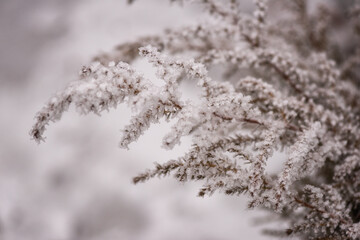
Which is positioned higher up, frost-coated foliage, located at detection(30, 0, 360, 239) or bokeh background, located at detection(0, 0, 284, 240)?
bokeh background, located at detection(0, 0, 284, 240)

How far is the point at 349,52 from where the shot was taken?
2104mm

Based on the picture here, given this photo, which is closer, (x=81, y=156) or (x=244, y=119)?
(x=244, y=119)

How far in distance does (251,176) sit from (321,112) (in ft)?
1.52

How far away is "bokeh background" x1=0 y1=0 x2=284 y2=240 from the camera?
2.18 meters

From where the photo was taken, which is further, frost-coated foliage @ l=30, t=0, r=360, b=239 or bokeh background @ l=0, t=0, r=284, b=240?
bokeh background @ l=0, t=0, r=284, b=240

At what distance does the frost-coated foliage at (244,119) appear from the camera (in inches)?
26.0

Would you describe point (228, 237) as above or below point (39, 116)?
above

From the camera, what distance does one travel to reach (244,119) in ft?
2.60

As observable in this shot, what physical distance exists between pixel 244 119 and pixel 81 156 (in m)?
1.78

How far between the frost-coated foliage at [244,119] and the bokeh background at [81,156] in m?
1.00

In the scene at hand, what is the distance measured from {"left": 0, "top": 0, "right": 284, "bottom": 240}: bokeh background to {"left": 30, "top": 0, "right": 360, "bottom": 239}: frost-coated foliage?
1.00m

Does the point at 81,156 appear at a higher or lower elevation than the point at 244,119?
higher

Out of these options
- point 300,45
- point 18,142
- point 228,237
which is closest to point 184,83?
point 300,45

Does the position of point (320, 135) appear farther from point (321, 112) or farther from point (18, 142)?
point (18, 142)
